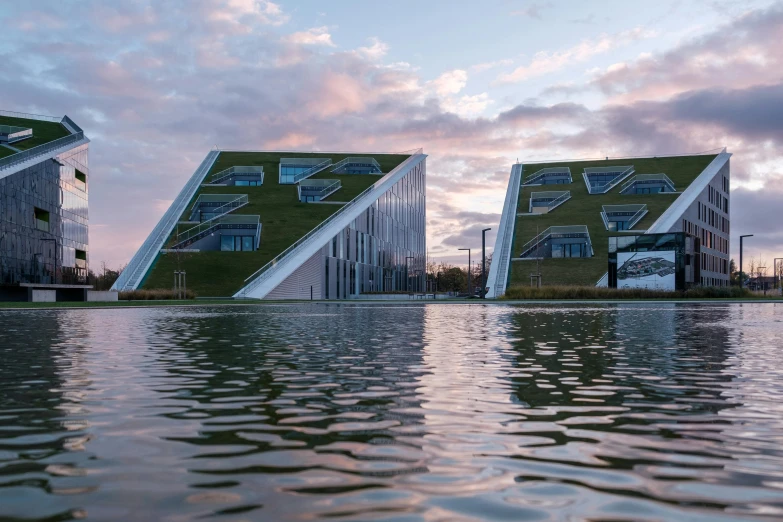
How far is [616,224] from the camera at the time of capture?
77.2 m

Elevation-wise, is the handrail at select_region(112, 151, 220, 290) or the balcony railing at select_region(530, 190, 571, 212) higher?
the balcony railing at select_region(530, 190, 571, 212)

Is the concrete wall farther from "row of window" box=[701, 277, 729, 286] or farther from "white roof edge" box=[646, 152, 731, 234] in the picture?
"row of window" box=[701, 277, 729, 286]

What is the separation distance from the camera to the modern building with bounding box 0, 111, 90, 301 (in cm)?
5812

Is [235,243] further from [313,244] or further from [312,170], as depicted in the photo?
[312,170]

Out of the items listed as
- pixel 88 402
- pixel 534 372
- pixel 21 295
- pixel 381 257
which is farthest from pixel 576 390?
pixel 381 257

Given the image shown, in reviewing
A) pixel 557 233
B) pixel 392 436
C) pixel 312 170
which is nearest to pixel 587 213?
pixel 557 233

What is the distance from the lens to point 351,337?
16594mm

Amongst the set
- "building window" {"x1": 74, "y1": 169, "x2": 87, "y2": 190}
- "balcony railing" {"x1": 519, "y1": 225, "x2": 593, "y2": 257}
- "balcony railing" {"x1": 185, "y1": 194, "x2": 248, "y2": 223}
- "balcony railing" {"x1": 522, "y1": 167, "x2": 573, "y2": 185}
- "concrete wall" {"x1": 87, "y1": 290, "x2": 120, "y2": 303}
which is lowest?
"concrete wall" {"x1": 87, "y1": 290, "x2": 120, "y2": 303}

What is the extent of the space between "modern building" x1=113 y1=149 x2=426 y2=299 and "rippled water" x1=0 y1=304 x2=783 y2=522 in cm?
4297

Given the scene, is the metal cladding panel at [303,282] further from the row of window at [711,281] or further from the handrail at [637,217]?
the row of window at [711,281]

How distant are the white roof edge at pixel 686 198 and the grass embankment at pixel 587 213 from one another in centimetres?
84

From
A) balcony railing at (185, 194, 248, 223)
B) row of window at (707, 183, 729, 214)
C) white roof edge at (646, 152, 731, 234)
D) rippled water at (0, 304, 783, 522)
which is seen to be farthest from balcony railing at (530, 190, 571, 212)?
rippled water at (0, 304, 783, 522)

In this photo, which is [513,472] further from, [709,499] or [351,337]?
[351,337]

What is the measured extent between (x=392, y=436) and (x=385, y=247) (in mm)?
76712
